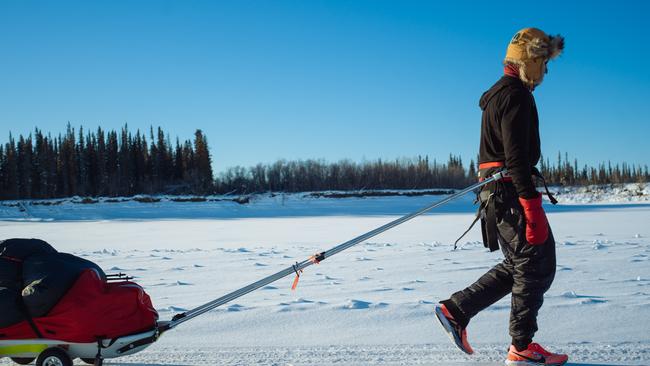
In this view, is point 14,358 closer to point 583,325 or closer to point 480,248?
point 583,325

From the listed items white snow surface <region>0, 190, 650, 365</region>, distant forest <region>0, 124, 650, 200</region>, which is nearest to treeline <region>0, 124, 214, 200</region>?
distant forest <region>0, 124, 650, 200</region>

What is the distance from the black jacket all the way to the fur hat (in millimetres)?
81

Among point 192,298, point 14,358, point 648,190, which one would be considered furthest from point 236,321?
point 648,190

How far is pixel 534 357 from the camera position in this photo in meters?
2.51

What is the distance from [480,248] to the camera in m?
7.65

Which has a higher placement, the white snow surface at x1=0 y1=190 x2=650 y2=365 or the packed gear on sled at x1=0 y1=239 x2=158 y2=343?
the packed gear on sled at x1=0 y1=239 x2=158 y2=343

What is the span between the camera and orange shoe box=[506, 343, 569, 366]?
252cm

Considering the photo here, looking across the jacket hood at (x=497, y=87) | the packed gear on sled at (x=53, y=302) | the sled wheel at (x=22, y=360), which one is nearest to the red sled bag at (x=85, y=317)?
the packed gear on sled at (x=53, y=302)

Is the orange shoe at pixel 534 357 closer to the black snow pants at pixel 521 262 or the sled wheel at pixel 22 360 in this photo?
the black snow pants at pixel 521 262

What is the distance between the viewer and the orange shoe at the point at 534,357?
8.28 ft

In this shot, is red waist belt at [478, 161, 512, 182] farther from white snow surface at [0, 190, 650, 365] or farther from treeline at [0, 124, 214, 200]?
treeline at [0, 124, 214, 200]

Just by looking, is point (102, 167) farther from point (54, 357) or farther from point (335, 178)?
point (54, 357)

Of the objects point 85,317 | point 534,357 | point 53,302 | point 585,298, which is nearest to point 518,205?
point 534,357

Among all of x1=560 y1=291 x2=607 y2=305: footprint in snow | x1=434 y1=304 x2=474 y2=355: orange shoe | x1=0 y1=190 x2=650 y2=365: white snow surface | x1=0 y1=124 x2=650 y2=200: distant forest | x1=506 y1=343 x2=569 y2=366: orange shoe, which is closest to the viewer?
x1=506 y1=343 x2=569 y2=366: orange shoe
